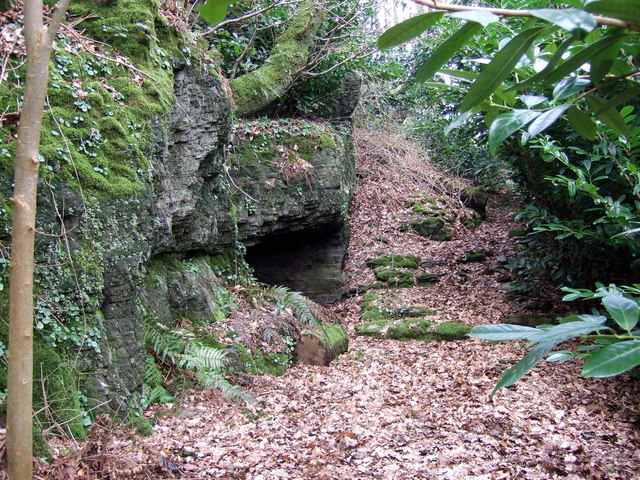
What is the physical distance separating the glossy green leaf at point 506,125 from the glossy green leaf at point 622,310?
13.0 inches

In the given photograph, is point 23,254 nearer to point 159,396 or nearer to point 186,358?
point 159,396

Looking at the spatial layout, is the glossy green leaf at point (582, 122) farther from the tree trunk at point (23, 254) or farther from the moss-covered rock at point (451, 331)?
the moss-covered rock at point (451, 331)

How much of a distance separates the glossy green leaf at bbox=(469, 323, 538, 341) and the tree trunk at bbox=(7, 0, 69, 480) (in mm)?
1948

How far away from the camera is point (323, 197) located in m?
8.12

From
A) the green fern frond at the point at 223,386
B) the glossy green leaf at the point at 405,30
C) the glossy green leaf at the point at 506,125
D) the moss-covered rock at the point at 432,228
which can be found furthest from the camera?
the moss-covered rock at the point at 432,228

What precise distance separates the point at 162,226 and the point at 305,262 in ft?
14.3

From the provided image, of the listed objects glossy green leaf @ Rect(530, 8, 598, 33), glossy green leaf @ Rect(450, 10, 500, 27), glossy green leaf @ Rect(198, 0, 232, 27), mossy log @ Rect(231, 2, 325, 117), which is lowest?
glossy green leaf @ Rect(530, 8, 598, 33)

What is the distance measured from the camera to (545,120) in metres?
0.84

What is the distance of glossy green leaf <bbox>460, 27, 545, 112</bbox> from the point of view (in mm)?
758

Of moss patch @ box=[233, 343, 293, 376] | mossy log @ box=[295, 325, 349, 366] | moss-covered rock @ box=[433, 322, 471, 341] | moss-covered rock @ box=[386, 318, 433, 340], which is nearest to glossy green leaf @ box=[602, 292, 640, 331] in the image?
moss patch @ box=[233, 343, 293, 376]

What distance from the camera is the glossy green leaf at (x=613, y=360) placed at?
677 millimetres

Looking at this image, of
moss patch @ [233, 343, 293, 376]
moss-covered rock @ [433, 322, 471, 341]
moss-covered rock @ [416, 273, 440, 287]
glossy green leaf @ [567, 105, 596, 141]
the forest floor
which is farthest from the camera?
moss-covered rock @ [416, 273, 440, 287]

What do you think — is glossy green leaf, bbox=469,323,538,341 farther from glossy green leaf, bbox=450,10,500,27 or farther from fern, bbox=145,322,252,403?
fern, bbox=145,322,252,403

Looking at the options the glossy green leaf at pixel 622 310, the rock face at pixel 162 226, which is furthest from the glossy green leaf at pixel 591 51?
the rock face at pixel 162 226
